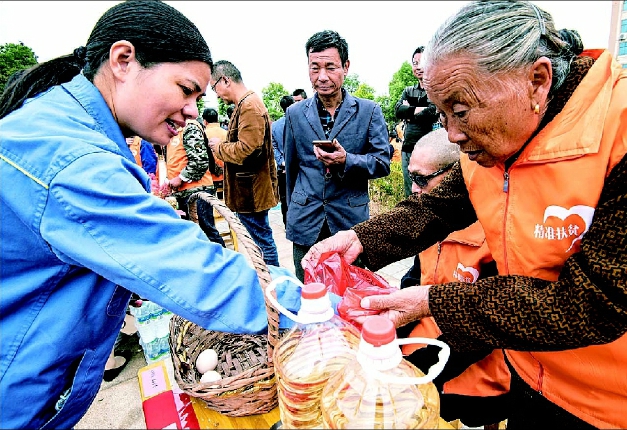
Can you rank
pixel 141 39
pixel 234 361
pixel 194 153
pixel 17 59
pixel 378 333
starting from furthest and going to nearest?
pixel 17 59
pixel 194 153
pixel 234 361
pixel 141 39
pixel 378 333

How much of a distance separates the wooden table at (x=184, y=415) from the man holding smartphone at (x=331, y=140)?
1.93 metres

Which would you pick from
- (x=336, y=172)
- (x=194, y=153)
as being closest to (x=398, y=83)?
(x=194, y=153)

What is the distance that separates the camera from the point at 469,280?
5.99ft

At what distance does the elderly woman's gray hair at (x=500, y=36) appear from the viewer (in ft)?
3.26

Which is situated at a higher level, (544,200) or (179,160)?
(544,200)

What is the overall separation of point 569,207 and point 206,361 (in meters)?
1.48

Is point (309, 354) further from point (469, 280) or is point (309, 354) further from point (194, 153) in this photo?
point (194, 153)

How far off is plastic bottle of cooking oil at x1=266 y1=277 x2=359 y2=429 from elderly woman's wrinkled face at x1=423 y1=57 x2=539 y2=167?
0.71 meters

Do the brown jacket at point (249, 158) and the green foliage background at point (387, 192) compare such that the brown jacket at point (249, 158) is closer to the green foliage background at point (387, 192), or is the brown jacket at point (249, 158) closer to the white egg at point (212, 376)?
the white egg at point (212, 376)

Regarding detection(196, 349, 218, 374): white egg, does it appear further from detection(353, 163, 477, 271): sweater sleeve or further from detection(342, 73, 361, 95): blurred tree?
detection(342, 73, 361, 95): blurred tree

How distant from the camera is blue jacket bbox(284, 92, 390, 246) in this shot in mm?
3078

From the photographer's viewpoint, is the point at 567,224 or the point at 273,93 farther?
the point at 273,93

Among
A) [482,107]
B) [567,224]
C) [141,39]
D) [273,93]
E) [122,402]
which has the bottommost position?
[122,402]

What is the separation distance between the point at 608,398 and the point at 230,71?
424cm
